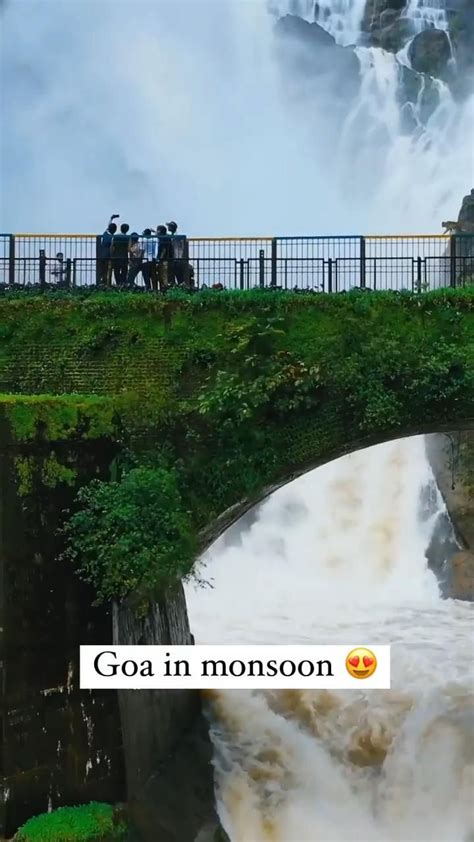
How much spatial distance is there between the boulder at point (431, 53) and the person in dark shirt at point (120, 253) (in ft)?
82.6

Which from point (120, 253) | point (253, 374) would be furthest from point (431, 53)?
point (253, 374)

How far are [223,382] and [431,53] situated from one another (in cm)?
3030

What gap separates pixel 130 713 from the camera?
33.3 ft

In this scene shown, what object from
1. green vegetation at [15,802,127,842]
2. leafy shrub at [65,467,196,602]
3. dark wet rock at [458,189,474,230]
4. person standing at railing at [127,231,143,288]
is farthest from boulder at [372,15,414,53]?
green vegetation at [15,802,127,842]

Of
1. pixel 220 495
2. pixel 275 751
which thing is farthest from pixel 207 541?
pixel 275 751

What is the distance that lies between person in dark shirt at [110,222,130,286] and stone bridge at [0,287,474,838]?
4.88 feet

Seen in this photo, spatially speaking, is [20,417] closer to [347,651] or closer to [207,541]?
[207,541]

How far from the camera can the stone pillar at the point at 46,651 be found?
29.6 ft

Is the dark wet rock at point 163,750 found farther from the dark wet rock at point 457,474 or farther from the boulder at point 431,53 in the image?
the boulder at point 431,53

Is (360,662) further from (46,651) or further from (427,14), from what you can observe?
(427,14)

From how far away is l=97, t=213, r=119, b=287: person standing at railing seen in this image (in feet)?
42.0

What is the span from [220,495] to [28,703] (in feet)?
11.9

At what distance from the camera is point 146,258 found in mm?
12688

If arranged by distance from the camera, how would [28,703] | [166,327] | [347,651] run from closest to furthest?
[28,703]
[347,651]
[166,327]
